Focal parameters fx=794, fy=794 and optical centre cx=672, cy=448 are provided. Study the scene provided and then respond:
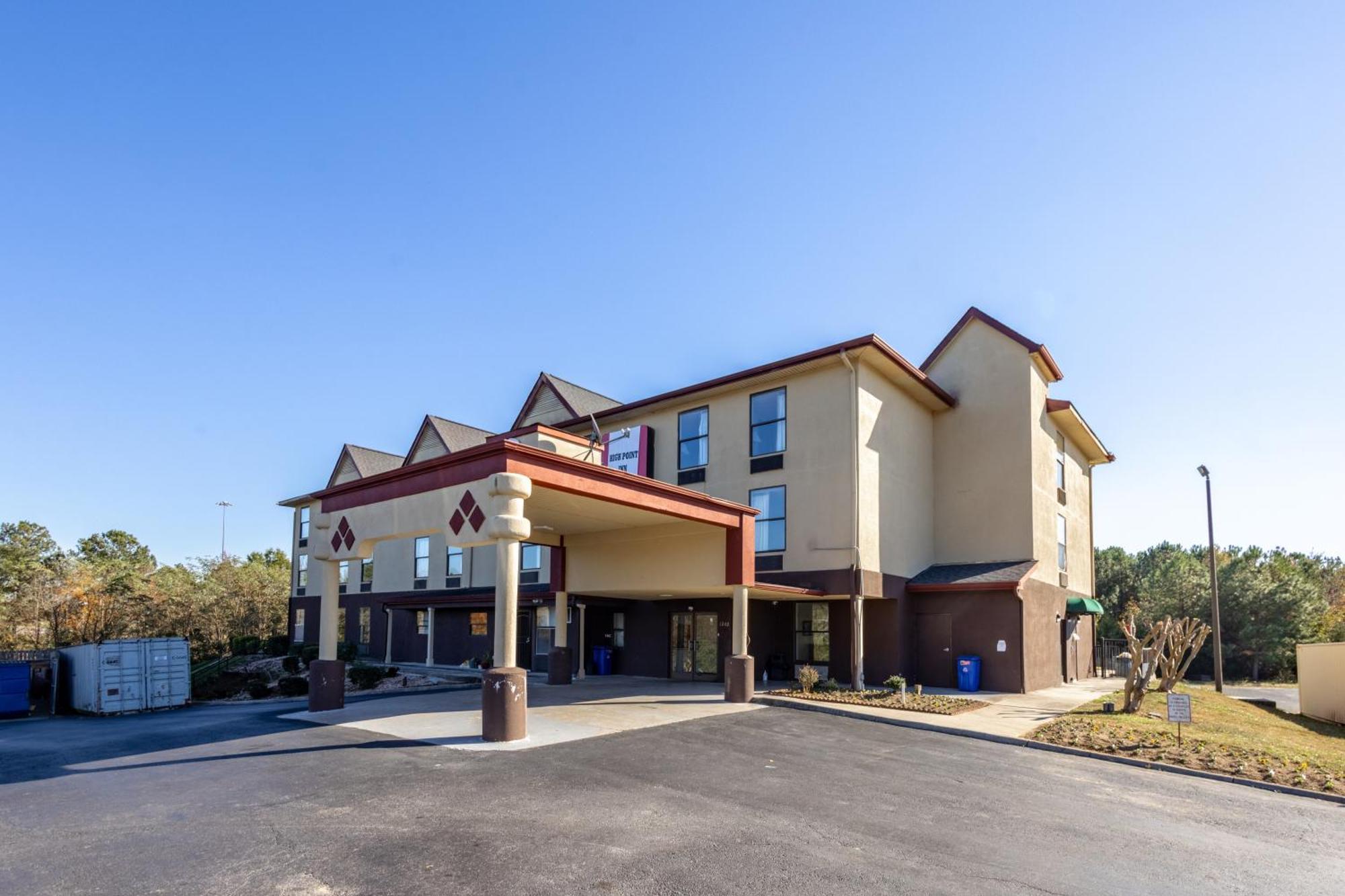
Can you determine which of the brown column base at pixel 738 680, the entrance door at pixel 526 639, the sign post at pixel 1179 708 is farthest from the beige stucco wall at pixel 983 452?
the entrance door at pixel 526 639

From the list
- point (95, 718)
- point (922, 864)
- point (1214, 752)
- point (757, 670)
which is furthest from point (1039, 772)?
point (95, 718)

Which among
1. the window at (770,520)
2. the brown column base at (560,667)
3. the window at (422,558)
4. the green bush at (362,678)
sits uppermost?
the window at (770,520)

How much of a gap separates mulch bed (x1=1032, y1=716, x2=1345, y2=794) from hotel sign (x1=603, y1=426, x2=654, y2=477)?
13217 mm

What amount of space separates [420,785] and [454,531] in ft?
15.6

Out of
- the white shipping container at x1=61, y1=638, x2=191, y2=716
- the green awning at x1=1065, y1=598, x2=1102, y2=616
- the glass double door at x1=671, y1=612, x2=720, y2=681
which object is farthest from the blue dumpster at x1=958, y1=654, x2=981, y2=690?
the white shipping container at x1=61, y1=638, x2=191, y2=716

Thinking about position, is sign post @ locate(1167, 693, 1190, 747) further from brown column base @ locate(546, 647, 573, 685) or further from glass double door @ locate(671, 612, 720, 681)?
brown column base @ locate(546, 647, 573, 685)

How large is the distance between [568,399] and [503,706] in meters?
17.5

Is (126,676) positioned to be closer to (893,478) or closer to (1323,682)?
(893,478)

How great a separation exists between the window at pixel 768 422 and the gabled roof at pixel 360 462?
2233 centimetres

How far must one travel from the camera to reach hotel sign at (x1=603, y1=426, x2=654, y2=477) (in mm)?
24094

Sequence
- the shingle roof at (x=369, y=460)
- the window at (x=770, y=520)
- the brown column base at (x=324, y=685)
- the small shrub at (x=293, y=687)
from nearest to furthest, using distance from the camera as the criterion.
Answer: the brown column base at (x=324, y=685), the small shrub at (x=293, y=687), the window at (x=770, y=520), the shingle roof at (x=369, y=460)

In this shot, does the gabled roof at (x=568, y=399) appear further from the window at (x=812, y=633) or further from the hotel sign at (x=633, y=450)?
the window at (x=812, y=633)

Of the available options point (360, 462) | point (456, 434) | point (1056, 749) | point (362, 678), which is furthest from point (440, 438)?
point (1056, 749)

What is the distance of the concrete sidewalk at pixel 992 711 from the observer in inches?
549
